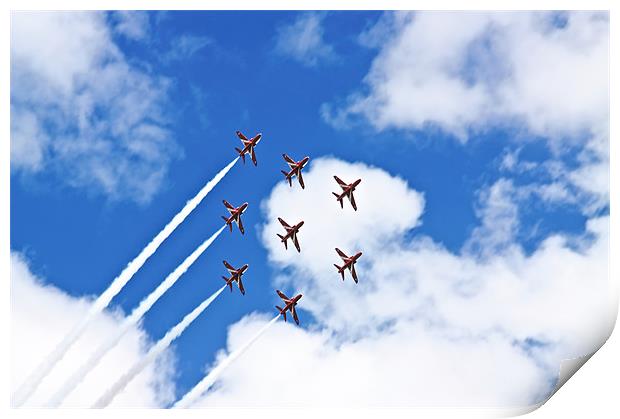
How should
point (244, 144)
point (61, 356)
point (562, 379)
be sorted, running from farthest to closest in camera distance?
point (244, 144), point (61, 356), point (562, 379)

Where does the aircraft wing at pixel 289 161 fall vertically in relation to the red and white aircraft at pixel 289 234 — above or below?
above

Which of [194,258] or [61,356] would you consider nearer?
[61,356]

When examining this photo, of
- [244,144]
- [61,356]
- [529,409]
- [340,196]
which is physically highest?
[244,144]

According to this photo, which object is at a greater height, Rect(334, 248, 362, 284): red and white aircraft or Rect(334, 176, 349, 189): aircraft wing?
Rect(334, 176, 349, 189): aircraft wing

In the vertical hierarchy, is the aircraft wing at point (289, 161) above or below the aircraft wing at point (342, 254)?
above

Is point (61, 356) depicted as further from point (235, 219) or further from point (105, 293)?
point (235, 219)

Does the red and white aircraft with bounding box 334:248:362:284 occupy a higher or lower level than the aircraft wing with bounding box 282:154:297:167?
lower

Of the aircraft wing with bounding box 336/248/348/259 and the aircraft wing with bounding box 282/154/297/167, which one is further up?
the aircraft wing with bounding box 282/154/297/167

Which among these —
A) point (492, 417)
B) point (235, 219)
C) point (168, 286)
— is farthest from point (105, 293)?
point (492, 417)

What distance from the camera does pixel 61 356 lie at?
81.1 meters

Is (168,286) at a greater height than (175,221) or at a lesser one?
lesser

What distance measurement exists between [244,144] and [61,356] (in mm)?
33189

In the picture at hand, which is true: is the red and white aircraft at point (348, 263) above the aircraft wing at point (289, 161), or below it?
below

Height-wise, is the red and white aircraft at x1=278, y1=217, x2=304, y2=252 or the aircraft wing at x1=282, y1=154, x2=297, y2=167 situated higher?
the aircraft wing at x1=282, y1=154, x2=297, y2=167
